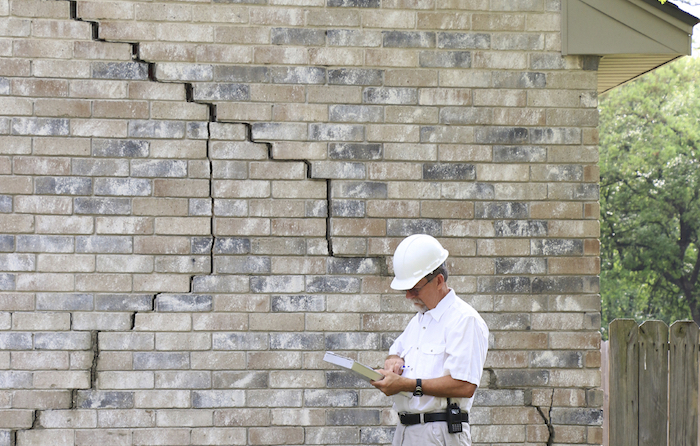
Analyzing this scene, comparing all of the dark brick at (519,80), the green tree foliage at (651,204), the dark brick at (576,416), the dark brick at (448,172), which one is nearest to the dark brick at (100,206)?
the dark brick at (448,172)

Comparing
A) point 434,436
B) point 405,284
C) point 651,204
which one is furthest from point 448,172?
point 651,204

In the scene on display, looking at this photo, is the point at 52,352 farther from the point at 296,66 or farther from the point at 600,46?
the point at 600,46

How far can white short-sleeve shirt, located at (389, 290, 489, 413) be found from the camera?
2979 millimetres

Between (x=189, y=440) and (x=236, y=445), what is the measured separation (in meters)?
0.29

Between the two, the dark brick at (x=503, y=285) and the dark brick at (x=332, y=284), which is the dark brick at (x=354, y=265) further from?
the dark brick at (x=503, y=285)

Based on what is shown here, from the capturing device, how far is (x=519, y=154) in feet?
14.3

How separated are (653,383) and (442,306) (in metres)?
2.23

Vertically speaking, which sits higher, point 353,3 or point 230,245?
point 353,3

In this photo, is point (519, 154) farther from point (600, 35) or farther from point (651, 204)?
point (651, 204)

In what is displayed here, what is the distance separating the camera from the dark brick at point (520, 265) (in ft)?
14.2

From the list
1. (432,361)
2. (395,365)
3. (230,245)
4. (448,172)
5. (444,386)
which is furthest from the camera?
(448,172)

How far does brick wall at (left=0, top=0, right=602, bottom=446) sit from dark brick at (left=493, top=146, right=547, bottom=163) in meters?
0.02

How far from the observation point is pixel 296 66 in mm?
4305

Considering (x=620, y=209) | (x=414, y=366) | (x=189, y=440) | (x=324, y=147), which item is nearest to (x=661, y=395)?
(x=414, y=366)
